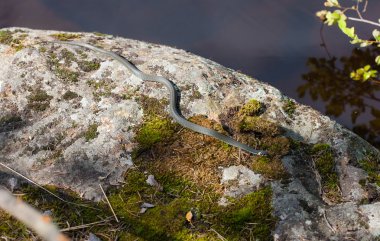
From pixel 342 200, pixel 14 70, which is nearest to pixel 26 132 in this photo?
pixel 14 70

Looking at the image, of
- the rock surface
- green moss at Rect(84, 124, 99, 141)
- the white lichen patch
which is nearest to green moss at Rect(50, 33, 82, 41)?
the rock surface

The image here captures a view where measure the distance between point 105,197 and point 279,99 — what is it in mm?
2134

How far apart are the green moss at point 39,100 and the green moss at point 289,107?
7.81ft

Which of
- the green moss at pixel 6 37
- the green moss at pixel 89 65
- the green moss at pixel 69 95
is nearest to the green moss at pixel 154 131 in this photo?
the green moss at pixel 69 95

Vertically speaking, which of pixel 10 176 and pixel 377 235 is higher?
pixel 377 235

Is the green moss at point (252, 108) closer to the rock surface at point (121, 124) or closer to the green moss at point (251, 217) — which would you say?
the rock surface at point (121, 124)

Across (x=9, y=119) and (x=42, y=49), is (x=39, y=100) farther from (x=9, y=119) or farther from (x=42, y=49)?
(x=42, y=49)

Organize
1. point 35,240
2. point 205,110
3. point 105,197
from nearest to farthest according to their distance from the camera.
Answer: point 35,240
point 105,197
point 205,110

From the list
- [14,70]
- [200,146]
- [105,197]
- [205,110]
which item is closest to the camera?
[105,197]

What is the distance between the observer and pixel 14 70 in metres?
4.86

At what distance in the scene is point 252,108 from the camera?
4453mm

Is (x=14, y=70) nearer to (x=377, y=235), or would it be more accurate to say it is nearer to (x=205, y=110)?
(x=205, y=110)

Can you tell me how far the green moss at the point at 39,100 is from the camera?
451cm

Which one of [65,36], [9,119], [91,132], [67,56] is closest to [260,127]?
[91,132]
